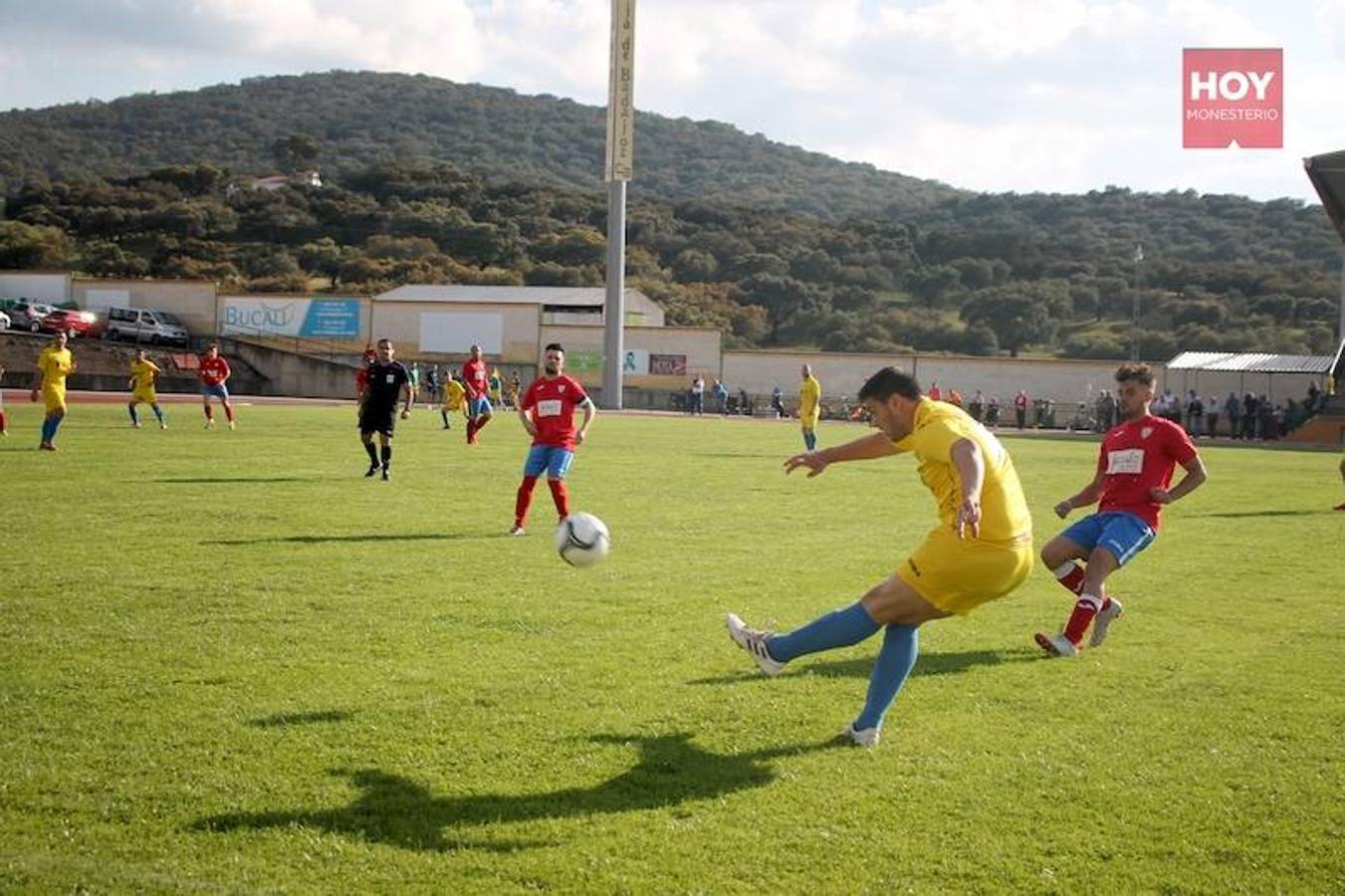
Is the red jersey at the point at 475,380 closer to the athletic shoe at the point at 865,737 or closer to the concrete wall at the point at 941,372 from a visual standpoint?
the athletic shoe at the point at 865,737

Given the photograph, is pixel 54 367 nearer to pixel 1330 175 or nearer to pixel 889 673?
pixel 889 673

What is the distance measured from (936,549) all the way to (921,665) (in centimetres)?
215

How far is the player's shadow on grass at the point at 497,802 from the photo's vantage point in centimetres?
480

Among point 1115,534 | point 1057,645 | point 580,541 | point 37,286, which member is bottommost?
point 1057,645

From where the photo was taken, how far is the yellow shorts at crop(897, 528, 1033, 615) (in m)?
5.81

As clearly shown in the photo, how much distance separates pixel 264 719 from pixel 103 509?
29.1ft

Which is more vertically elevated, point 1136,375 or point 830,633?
point 1136,375

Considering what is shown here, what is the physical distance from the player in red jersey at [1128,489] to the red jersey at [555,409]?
20.5ft

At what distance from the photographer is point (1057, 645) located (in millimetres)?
8180

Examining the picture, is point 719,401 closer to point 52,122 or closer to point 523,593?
point 523,593

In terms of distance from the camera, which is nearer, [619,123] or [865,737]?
[865,737]

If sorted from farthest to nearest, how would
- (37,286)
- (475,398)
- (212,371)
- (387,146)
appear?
(387,146), (37,286), (212,371), (475,398)

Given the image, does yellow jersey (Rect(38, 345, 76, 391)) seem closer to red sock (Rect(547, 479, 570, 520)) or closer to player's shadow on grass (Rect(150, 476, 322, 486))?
player's shadow on grass (Rect(150, 476, 322, 486))

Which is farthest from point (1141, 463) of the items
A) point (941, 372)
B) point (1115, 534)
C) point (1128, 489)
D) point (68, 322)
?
point (68, 322)
